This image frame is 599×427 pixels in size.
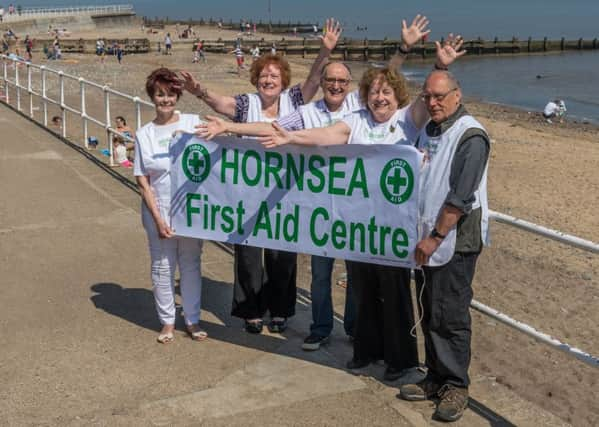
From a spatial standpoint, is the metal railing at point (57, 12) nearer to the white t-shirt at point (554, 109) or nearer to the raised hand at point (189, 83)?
the white t-shirt at point (554, 109)

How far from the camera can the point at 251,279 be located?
5.40 m

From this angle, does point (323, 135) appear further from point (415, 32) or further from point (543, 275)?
point (543, 275)

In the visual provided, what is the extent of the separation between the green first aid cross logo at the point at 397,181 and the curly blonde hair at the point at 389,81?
0.37 m

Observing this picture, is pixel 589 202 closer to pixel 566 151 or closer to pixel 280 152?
pixel 566 151

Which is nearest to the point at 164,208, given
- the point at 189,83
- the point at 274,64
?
the point at 189,83

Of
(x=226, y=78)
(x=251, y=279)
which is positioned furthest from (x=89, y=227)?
(x=226, y=78)

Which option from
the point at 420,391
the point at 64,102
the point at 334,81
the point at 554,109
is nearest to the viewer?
the point at 420,391

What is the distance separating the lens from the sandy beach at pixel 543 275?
5.81 metres

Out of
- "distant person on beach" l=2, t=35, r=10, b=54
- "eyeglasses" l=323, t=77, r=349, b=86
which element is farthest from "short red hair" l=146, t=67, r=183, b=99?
"distant person on beach" l=2, t=35, r=10, b=54

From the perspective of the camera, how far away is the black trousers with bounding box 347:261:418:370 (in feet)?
15.0

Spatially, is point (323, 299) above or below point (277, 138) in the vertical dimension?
below

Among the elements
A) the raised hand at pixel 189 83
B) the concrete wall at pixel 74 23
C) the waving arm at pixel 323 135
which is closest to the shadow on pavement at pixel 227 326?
the waving arm at pixel 323 135

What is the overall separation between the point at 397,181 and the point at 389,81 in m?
0.55

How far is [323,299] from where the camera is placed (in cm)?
522
